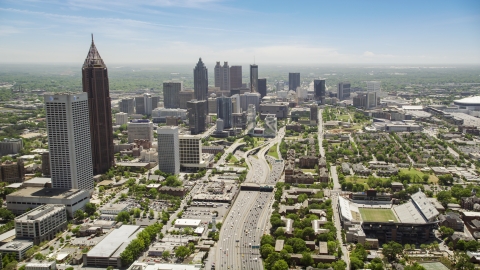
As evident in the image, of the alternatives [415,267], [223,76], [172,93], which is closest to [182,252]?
[415,267]

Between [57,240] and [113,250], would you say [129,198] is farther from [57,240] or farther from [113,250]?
[113,250]

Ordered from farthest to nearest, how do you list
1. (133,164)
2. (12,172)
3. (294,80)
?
(294,80), (133,164), (12,172)

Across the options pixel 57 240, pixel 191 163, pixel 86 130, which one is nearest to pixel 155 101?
pixel 191 163

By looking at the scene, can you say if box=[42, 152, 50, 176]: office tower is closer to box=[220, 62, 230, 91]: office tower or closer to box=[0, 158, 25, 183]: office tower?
box=[0, 158, 25, 183]: office tower

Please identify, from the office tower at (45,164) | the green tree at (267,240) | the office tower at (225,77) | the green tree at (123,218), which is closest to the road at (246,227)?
the green tree at (267,240)

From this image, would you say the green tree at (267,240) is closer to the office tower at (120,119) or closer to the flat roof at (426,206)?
the flat roof at (426,206)

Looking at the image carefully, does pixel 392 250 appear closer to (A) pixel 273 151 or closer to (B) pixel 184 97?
(A) pixel 273 151

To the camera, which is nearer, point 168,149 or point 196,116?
point 168,149
